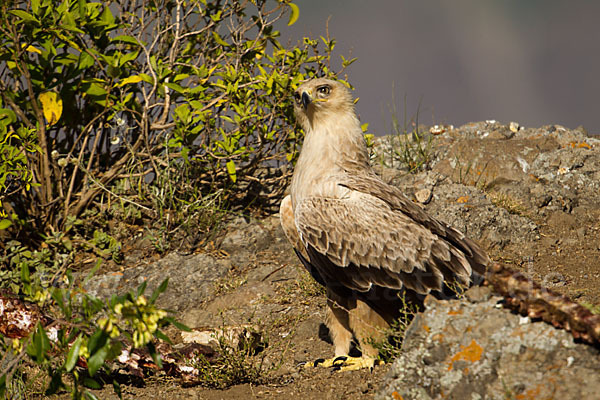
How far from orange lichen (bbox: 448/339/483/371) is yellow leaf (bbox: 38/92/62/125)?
5.76m

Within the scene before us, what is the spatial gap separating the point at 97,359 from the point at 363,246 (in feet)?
8.15

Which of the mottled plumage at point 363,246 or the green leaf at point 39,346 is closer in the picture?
the green leaf at point 39,346

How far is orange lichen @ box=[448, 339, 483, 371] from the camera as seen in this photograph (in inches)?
118

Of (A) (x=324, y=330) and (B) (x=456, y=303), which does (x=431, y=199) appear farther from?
(B) (x=456, y=303)

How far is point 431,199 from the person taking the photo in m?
8.56

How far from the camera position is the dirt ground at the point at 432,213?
4.92 m

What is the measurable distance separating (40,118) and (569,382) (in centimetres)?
644

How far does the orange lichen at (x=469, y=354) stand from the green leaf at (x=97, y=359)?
177 cm

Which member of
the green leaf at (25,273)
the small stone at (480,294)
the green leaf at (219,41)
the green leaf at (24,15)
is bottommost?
the green leaf at (25,273)

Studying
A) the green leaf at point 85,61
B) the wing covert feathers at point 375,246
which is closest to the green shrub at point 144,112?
the green leaf at point 85,61

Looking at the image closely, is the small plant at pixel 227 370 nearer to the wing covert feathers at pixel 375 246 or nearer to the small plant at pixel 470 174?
the wing covert feathers at pixel 375 246

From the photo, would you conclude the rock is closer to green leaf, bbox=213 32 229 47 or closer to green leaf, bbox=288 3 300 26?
green leaf, bbox=213 32 229 47

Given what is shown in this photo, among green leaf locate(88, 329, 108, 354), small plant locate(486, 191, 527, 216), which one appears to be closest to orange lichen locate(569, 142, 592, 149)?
small plant locate(486, 191, 527, 216)

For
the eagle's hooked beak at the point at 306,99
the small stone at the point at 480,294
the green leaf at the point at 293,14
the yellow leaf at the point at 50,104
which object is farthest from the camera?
the green leaf at the point at 293,14
